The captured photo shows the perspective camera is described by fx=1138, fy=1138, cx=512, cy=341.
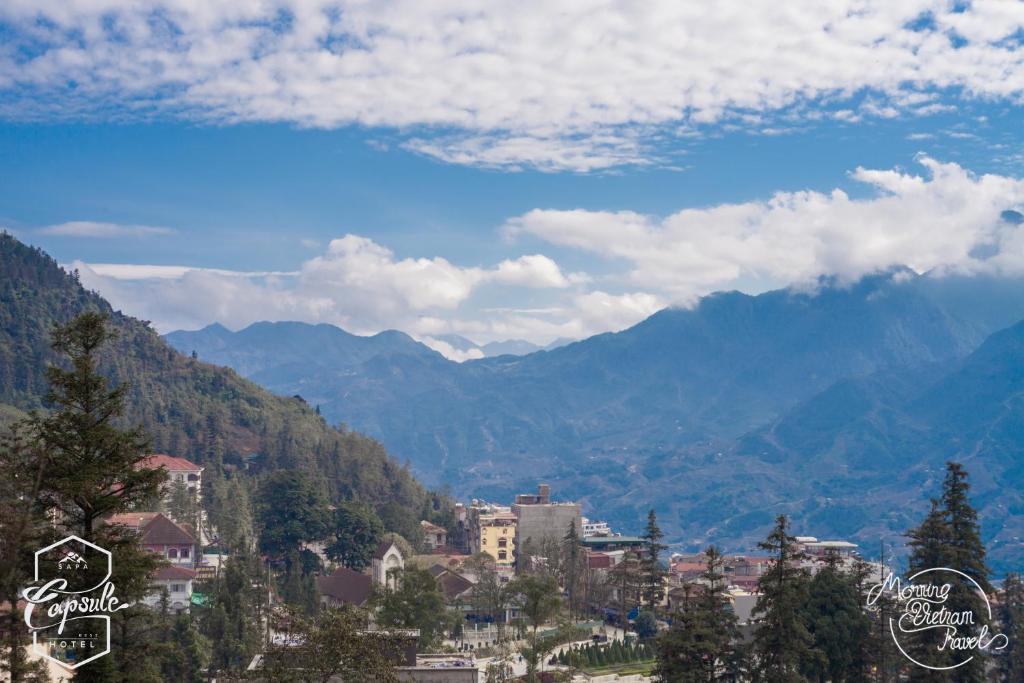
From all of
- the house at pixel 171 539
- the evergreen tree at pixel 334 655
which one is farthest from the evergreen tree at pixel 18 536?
the house at pixel 171 539

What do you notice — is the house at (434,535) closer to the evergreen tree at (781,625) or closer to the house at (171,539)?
the house at (171,539)

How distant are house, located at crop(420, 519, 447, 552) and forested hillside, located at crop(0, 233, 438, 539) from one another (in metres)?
1.85

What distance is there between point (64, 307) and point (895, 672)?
136945mm

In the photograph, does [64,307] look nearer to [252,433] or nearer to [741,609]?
[252,433]

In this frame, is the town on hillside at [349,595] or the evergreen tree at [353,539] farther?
the evergreen tree at [353,539]

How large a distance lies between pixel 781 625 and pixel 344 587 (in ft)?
133

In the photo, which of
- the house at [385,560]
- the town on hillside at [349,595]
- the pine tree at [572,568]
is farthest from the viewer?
the house at [385,560]

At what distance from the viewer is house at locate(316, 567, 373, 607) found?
68.6 m

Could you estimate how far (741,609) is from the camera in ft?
201

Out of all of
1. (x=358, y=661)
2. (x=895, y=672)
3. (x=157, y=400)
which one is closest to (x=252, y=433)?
(x=157, y=400)

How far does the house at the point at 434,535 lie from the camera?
105006 millimetres

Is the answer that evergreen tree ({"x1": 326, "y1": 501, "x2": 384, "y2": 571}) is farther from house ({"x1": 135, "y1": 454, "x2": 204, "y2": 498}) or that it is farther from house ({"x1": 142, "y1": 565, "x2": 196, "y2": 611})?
house ({"x1": 135, "y1": 454, "x2": 204, "y2": 498})

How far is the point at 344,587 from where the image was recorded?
69.9m

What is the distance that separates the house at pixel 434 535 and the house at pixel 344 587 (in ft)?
107
